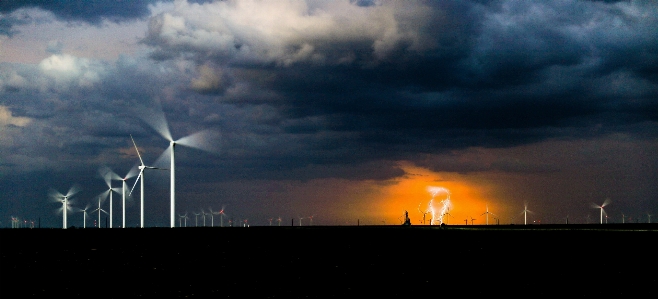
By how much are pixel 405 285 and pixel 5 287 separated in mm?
36866

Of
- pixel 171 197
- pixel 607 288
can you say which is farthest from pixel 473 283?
pixel 171 197

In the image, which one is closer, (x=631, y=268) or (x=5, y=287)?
(x=5, y=287)

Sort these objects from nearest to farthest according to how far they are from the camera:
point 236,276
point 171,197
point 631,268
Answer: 1. point 236,276
2. point 631,268
3. point 171,197

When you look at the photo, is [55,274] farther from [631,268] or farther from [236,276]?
[631,268]

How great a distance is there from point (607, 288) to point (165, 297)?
3616 cm

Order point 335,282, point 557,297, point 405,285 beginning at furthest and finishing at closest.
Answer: point 335,282, point 405,285, point 557,297

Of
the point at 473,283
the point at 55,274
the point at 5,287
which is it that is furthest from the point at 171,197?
the point at 473,283

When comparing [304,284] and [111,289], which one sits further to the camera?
[304,284]

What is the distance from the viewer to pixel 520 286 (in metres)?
58.3

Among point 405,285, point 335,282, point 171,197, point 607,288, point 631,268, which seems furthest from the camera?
point 171,197

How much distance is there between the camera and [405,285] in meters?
60.7

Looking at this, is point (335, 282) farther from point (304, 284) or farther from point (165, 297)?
point (165, 297)

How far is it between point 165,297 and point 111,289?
9084mm

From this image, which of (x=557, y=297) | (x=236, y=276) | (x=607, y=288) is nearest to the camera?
(x=557, y=297)
